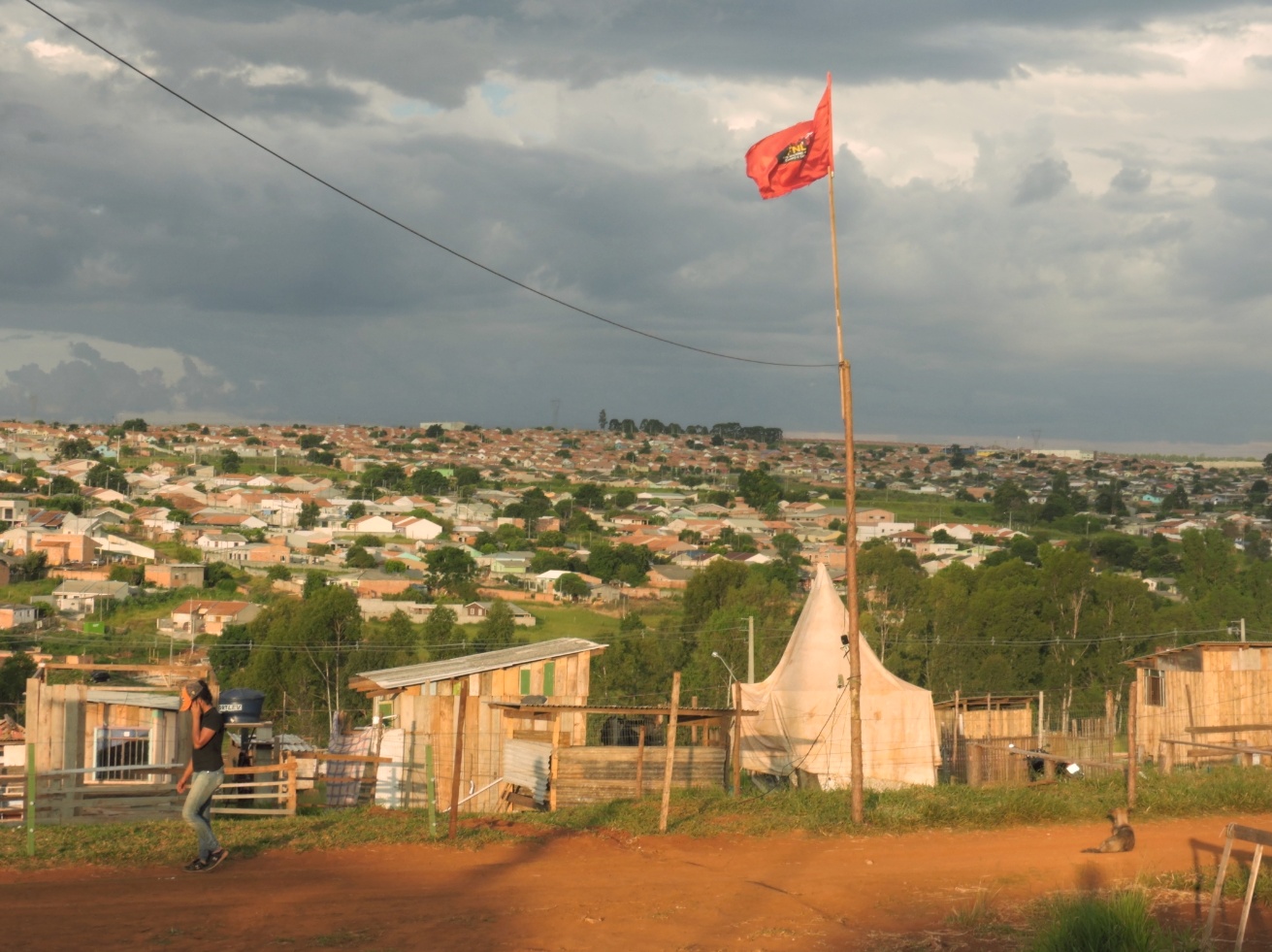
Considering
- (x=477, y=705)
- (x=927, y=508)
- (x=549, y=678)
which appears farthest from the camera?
(x=927, y=508)

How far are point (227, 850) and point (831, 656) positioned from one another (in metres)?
14.3

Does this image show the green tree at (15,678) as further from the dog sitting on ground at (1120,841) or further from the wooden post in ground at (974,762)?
the dog sitting on ground at (1120,841)

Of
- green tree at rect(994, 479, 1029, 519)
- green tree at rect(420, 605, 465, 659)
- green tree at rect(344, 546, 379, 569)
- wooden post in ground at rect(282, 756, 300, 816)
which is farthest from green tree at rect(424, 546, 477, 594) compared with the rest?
green tree at rect(994, 479, 1029, 519)

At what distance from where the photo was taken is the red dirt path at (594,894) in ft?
31.5

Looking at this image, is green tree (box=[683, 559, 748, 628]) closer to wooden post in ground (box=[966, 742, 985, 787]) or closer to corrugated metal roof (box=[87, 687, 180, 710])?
wooden post in ground (box=[966, 742, 985, 787])

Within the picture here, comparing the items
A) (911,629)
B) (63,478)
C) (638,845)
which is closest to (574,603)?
(911,629)

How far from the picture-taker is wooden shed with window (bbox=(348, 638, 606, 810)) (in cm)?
1984

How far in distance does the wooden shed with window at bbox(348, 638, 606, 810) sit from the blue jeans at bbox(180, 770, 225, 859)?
7.57 m

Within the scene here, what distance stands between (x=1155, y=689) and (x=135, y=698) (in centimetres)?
2094

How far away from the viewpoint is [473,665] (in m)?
21.3

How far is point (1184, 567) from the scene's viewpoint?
71875 millimetres

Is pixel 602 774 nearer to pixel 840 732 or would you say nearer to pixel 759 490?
pixel 840 732

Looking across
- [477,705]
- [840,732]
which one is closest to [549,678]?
[477,705]

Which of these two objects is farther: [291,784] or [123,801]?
[291,784]
